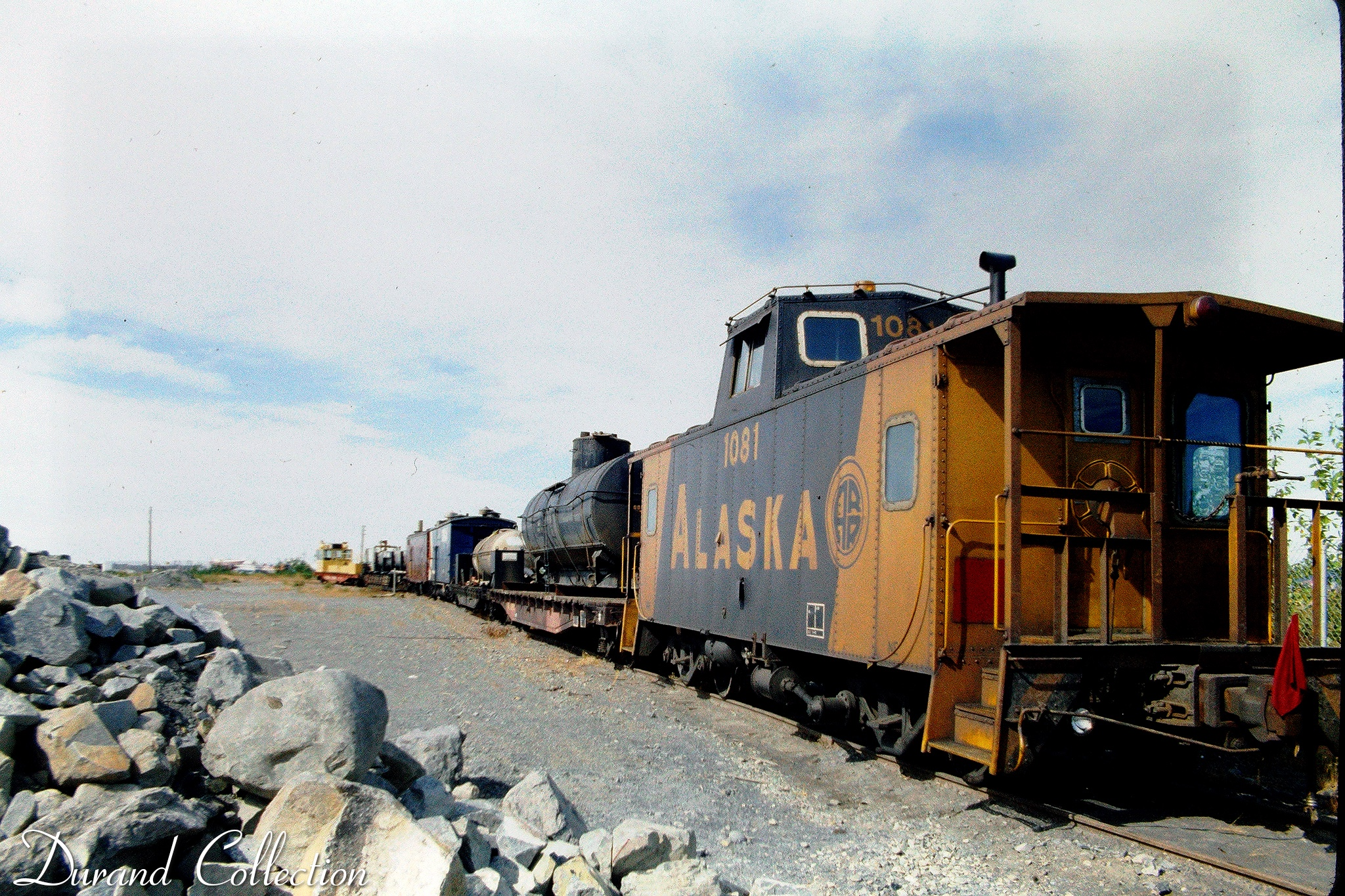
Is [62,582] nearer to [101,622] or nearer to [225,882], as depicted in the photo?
[101,622]

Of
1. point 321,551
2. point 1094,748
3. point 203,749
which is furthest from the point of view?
point 321,551

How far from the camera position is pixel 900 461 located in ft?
22.5

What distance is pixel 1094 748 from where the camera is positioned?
610 centimetres

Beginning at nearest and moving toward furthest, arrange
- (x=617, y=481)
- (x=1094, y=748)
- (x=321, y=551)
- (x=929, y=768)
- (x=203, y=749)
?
(x=203, y=749) → (x=1094, y=748) → (x=929, y=768) → (x=617, y=481) → (x=321, y=551)

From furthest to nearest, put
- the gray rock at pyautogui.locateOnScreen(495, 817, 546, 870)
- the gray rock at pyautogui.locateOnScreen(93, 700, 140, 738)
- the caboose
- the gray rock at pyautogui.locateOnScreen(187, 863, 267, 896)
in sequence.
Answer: the caboose
the gray rock at pyautogui.locateOnScreen(93, 700, 140, 738)
the gray rock at pyautogui.locateOnScreen(495, 817, 546, 870)
the gray rock at pyautogui.locateOnScreen(187, 863, 267, 896)

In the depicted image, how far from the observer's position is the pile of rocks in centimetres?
360

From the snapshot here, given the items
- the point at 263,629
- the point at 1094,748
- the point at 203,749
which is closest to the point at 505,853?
the point at 203,749

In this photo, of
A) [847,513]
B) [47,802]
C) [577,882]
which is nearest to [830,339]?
[847,513]

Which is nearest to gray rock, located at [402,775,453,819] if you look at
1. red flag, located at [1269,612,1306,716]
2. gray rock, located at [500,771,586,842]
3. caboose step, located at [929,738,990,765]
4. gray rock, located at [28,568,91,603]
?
gray rock, located at [500,771,586,842]

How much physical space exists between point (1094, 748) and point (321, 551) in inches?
2109

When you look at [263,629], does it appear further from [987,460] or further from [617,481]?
[987,460]

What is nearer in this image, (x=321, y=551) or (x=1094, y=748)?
(x=1094, y=748)

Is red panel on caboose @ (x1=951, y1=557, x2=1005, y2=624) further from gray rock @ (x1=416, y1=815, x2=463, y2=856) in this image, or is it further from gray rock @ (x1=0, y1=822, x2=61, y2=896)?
gray rock @ (x1=0, y1=822, x2=61, y2=896)

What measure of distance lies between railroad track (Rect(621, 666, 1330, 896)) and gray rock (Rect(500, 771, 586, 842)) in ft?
10.2
